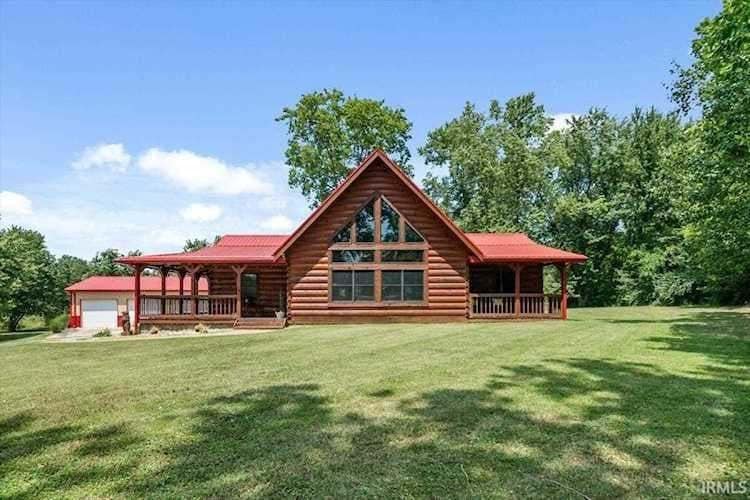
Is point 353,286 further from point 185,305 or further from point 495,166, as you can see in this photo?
point 495,166

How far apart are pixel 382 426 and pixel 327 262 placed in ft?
43.3

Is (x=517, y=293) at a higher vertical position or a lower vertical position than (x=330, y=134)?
lower

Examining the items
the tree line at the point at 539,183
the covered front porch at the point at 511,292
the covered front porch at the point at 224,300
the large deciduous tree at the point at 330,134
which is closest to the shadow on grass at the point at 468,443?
the covered front porch at the point at 511,292

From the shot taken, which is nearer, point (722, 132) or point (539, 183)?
point (722, 132)

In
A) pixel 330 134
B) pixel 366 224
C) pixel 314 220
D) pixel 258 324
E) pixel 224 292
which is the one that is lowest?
pixel 258 324

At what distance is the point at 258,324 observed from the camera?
17.3m

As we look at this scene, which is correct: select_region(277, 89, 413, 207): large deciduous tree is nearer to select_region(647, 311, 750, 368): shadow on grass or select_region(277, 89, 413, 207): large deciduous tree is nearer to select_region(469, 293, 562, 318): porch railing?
select_region(469, 293, 562, 318): porch railing

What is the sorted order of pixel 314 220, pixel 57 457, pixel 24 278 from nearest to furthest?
pixel 57 457 < pixel 314 220 < pixel 24 278

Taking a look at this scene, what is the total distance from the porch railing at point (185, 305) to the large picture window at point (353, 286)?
395 cm

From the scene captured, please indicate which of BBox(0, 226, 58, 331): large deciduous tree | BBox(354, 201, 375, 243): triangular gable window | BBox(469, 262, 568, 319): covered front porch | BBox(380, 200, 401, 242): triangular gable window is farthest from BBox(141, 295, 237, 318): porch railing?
BBox(0, 226, 58, 331): large deciduous tree

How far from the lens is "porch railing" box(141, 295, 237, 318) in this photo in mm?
17891

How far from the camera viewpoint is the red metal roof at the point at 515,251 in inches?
697

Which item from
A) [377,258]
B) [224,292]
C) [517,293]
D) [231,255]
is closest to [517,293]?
[517,293]

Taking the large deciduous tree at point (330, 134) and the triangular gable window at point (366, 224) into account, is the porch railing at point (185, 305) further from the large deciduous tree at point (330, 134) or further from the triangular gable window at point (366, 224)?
the large deciduous tree at point (330, 134)
